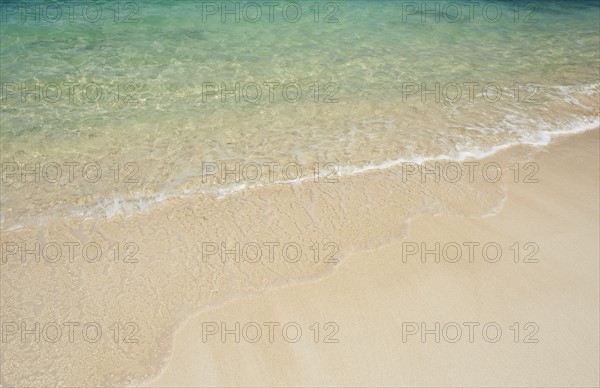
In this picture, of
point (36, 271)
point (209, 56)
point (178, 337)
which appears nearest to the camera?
point (178, 337)

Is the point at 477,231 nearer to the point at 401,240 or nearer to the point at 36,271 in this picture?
the point at 401,240

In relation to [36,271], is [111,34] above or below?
above

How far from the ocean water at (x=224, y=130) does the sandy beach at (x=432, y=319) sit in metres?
0.26

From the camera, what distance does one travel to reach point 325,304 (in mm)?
4367

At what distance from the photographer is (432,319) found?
4270 mm

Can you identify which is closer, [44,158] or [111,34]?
[44,158]

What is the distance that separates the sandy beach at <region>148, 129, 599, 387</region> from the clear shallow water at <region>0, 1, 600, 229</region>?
172cm

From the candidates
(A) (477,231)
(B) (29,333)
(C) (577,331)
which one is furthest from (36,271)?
(C) (577,331)

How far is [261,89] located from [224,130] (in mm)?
1473

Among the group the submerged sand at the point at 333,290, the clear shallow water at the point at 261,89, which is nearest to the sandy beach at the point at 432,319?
the submerged sand at the point at 333,290

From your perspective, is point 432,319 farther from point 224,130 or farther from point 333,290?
point 224,130

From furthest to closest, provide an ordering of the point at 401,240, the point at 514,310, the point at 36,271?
the point at 401,240 < the point at 36,271 < the point at 514,310

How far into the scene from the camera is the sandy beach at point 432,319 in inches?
152

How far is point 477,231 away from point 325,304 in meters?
1.94
